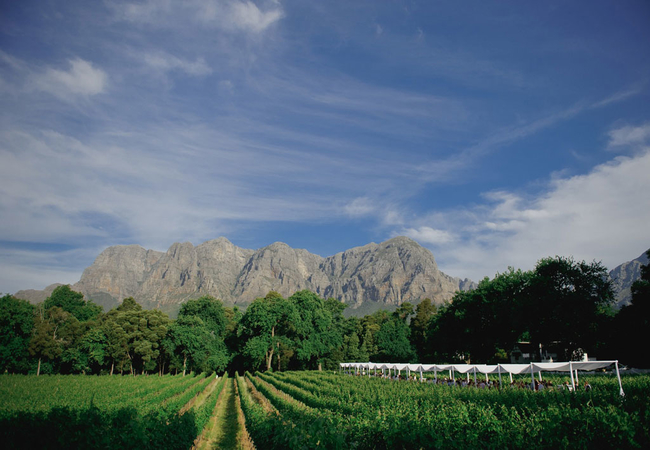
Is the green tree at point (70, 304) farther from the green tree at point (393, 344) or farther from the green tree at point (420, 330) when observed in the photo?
the green tree at point (420, 330)

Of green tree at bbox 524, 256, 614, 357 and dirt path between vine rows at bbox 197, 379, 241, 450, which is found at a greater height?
green tree at bbox 524, 256, 614, 357

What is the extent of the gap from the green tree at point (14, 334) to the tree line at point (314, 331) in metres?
0.12

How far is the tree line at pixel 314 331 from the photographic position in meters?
42.0

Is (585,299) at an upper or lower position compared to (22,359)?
upper

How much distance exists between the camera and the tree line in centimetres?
4200

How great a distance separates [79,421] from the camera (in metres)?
10.6

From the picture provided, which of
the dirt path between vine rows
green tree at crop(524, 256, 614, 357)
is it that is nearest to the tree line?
green tree at crop(524, 256, 614, 357)

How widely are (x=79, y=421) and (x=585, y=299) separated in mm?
46590

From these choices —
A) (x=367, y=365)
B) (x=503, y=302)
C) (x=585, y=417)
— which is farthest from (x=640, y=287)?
(x=585, y=417)

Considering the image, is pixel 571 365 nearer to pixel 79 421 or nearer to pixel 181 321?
pixel 79 421

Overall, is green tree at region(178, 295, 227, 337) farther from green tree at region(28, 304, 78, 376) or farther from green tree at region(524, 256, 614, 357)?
green tree at region(524, 256, 614, 357)

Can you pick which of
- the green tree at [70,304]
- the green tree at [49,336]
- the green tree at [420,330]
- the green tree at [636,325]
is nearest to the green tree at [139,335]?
the green tree at [49,336]

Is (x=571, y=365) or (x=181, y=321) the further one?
(x=181, y=321)

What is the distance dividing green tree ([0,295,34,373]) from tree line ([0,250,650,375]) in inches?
4.8
